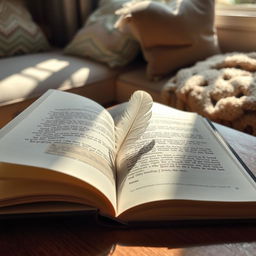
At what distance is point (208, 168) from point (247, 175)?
0.07m

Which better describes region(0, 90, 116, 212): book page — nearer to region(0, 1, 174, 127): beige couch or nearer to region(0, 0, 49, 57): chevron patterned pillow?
region(0, 1, 174, 127): beige couch

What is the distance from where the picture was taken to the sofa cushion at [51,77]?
1.25 metres

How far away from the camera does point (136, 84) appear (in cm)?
143

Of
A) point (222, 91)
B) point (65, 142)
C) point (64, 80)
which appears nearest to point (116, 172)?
point (65, 142)

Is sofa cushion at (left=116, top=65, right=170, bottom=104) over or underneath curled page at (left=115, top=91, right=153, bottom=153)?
underneath

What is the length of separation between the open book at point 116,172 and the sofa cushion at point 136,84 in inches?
26.5

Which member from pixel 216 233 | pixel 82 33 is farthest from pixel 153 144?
pixel 82 33

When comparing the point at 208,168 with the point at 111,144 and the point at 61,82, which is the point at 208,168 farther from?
the point at 61,82

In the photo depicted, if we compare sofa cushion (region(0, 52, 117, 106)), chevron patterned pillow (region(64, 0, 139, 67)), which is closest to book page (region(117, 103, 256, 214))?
sofa cushion (region(0, 52, 117, 106))

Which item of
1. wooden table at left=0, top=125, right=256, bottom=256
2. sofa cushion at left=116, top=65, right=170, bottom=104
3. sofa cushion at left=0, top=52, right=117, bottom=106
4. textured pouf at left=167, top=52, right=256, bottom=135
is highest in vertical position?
wooden table at left=0, top=125, right=256, bottom=256

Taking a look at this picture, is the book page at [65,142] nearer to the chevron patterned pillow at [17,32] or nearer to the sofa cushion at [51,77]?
the sofa cushion at [51,77]

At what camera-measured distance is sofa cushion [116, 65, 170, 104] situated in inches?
52.0

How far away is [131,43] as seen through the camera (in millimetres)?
1607

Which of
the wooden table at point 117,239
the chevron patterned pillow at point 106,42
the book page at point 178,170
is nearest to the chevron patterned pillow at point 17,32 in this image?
the chevron patterned pillow at point 106,42
